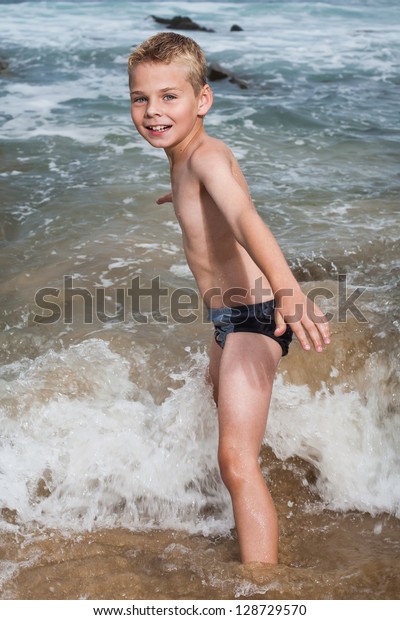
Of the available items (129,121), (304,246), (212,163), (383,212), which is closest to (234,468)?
(212,163)

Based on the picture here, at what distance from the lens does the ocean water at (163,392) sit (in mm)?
2596

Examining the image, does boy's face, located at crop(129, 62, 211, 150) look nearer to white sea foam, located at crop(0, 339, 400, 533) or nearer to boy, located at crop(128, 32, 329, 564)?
boy, located at crop(128, 32, 329, 564)

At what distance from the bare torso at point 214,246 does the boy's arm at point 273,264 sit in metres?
0.18

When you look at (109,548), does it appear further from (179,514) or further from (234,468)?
(234,468)

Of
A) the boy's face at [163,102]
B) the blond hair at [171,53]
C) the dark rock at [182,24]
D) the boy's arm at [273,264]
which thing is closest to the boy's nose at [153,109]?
the boy's face at [163,102]

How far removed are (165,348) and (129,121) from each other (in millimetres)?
6028

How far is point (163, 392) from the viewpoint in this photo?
339 cm

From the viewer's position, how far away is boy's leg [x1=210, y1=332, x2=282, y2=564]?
243cm

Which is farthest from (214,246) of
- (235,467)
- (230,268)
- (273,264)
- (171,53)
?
(235,467)

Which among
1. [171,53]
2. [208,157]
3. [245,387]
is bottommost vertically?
[245,387]

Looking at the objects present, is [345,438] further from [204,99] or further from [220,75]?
[220,75]

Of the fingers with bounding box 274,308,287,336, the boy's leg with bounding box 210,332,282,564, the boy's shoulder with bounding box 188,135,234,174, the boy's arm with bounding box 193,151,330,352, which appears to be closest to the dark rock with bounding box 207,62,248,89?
the boy's shoulder with bounding box 188,135,234,174

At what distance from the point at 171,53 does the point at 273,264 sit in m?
0.89

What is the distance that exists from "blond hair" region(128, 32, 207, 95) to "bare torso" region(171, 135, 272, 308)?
0.80 ft
